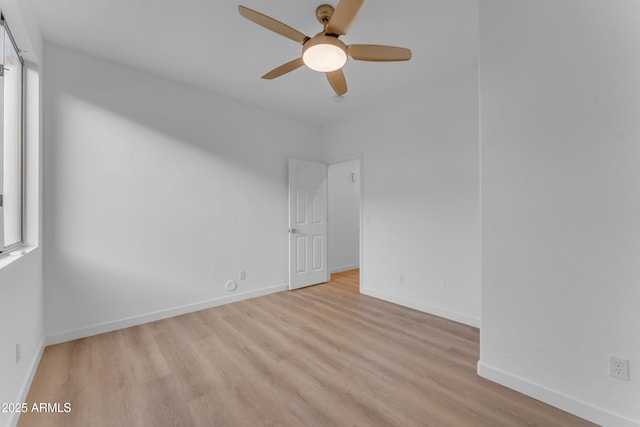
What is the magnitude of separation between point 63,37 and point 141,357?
2.94 m

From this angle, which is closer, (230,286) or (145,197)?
(145,197)

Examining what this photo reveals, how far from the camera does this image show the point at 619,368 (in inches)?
58.4

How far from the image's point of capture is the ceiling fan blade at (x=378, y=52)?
190 cm

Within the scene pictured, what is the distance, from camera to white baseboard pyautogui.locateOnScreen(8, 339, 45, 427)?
4.94ft

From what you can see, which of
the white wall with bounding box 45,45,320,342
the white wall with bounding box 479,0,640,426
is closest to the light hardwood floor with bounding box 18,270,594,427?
the white wall with bounding box 479,0,640,426

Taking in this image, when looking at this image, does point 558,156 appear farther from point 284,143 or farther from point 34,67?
point 34,67

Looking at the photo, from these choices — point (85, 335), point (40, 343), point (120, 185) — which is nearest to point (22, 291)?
point (40, 343)

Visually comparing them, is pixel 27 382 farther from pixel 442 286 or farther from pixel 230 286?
pixel 442 286

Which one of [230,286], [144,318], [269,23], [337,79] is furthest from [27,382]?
[337,79]

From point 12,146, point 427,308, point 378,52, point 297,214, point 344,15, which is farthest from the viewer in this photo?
point 297,214

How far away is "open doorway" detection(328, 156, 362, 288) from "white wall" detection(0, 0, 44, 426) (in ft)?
13.5

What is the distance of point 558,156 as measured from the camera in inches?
66.5

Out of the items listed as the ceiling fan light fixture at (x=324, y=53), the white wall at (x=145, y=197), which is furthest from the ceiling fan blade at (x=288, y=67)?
the white wall at (x=145, y=197)

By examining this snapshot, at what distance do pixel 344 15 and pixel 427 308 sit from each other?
10.2 ft
